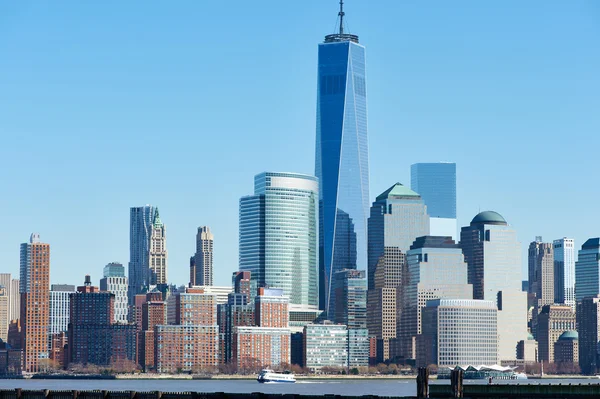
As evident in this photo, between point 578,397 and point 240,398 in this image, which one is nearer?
point 240,398

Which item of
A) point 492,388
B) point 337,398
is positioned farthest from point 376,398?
point 492,388

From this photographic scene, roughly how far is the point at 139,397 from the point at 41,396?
18.2 feet

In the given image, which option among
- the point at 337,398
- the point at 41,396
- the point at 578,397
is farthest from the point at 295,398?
the point at 578,397

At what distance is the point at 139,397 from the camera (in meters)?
70.0

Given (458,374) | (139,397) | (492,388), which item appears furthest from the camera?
(492,388)

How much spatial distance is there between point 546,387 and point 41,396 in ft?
97.1

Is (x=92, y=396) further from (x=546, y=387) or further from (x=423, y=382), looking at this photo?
(x=546, y=387)

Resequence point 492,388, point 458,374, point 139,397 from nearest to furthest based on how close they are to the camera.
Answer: point 139,397 < point 458,374 < point 492,388

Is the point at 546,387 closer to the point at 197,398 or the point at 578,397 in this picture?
the point at 578,397

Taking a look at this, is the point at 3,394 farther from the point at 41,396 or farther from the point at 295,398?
the point at 295,398

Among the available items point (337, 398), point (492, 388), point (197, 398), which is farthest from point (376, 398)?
point (492, 388)

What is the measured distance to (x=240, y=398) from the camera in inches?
2830

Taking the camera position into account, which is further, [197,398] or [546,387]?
[546,387]

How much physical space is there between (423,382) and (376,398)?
4.17 m
